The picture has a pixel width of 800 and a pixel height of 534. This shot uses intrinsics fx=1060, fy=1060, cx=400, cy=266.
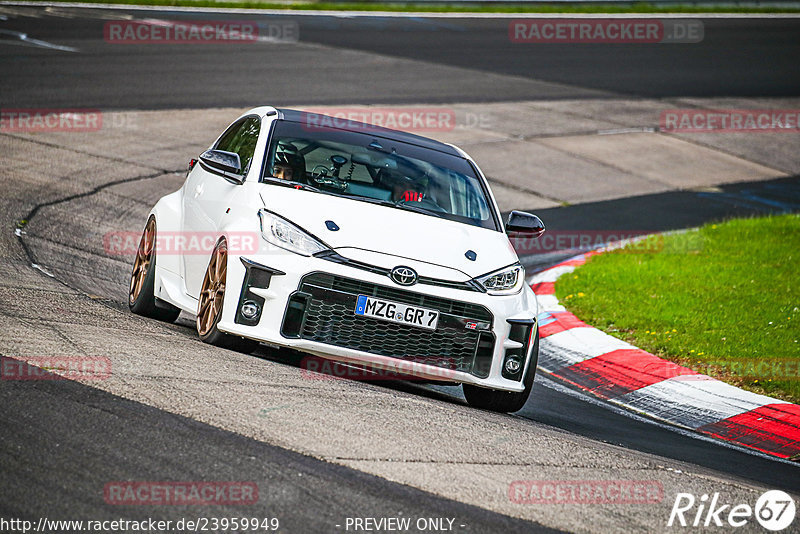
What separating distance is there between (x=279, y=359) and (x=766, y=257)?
7.07 m

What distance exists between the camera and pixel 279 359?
714cm

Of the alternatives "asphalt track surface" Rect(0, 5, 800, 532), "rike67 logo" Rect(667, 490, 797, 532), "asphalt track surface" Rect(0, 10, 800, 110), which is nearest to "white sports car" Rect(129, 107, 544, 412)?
"asphalt track surface" Rect(0, 5, 800, 532)

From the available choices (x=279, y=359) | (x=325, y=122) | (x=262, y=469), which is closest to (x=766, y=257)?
(x=325, y=122)

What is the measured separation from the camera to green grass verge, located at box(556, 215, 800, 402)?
864 centimetres

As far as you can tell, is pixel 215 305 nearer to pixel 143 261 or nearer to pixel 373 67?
pixel 143 261

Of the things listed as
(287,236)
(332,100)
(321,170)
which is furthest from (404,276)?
(332,100)

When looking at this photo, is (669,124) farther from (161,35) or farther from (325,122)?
(325,122)

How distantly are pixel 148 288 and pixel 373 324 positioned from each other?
7.33 ft

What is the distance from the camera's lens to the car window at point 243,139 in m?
7.63

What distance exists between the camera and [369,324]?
636 cm

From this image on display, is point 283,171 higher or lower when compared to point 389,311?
higher

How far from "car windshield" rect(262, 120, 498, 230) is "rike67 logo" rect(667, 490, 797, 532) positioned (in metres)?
2.90

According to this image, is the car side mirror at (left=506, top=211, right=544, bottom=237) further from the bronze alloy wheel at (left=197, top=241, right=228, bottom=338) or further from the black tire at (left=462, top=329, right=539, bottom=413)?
the bronze alloy wheel at (left=197, top=241, right=228, bottom=338)

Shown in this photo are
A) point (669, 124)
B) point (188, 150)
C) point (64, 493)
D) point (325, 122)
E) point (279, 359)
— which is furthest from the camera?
point (669, 124)
